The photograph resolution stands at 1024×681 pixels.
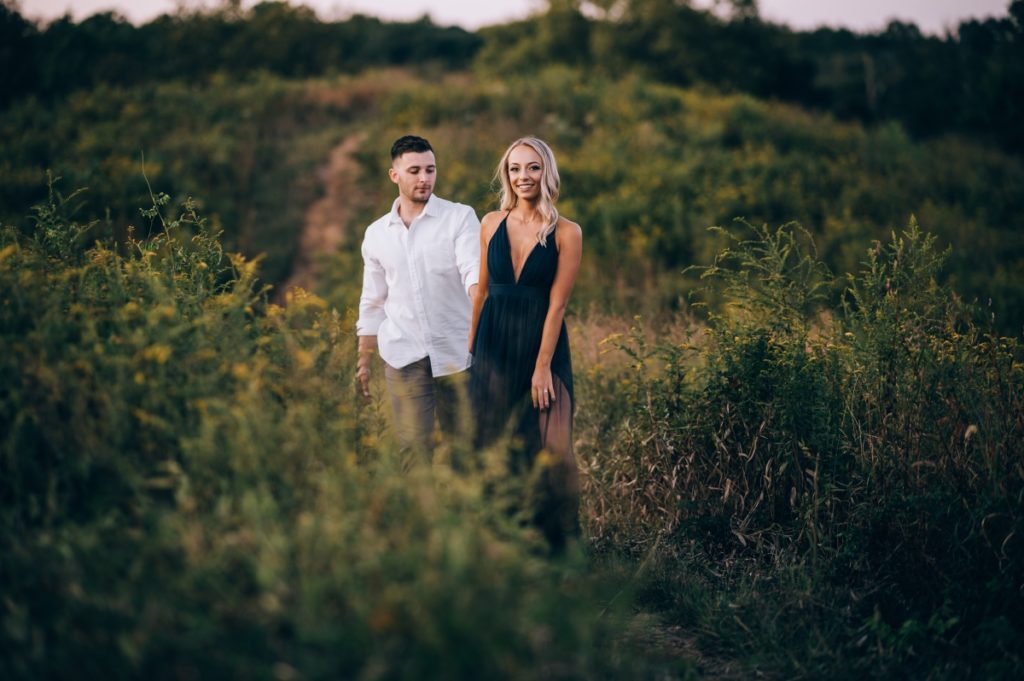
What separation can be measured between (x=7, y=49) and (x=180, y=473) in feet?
78.6

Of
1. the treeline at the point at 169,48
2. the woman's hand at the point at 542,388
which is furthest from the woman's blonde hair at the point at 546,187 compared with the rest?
the treeline at the point at 169,48

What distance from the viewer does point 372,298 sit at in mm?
5004

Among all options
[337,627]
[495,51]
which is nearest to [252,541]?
[337,627]

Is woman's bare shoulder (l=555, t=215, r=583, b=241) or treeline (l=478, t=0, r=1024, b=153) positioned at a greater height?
treeline (l=478, t=0, r=1024, b=153)

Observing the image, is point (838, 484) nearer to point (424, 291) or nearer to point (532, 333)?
point (532, 333)

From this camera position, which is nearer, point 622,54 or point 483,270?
point 483,270

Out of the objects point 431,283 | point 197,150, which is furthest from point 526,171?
point 197,150

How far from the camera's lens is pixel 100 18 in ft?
83.8

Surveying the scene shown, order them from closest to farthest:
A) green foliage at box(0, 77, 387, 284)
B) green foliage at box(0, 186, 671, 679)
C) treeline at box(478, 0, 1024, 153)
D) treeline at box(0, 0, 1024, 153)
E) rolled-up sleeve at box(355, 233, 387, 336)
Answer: green foliage at box(0, 186, 671, 679) → rolled-up sleeve at box(355, 233, 387, 336) → green foliage at box(0, 77, 387, 284) → treeline at box(0, 0, 1024, 153) → treeline at box(478, 0, 1024, 153)

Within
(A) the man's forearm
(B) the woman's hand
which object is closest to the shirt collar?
(A) the man's forearm

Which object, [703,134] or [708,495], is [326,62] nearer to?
[703,134]

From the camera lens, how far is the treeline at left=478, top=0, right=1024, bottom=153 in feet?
82.0

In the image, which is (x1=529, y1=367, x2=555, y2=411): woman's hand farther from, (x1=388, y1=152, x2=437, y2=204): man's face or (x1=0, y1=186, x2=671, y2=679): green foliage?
(x1=388, y1=152, x2=437, y2=204): man's face

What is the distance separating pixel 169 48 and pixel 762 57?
66.5ft
